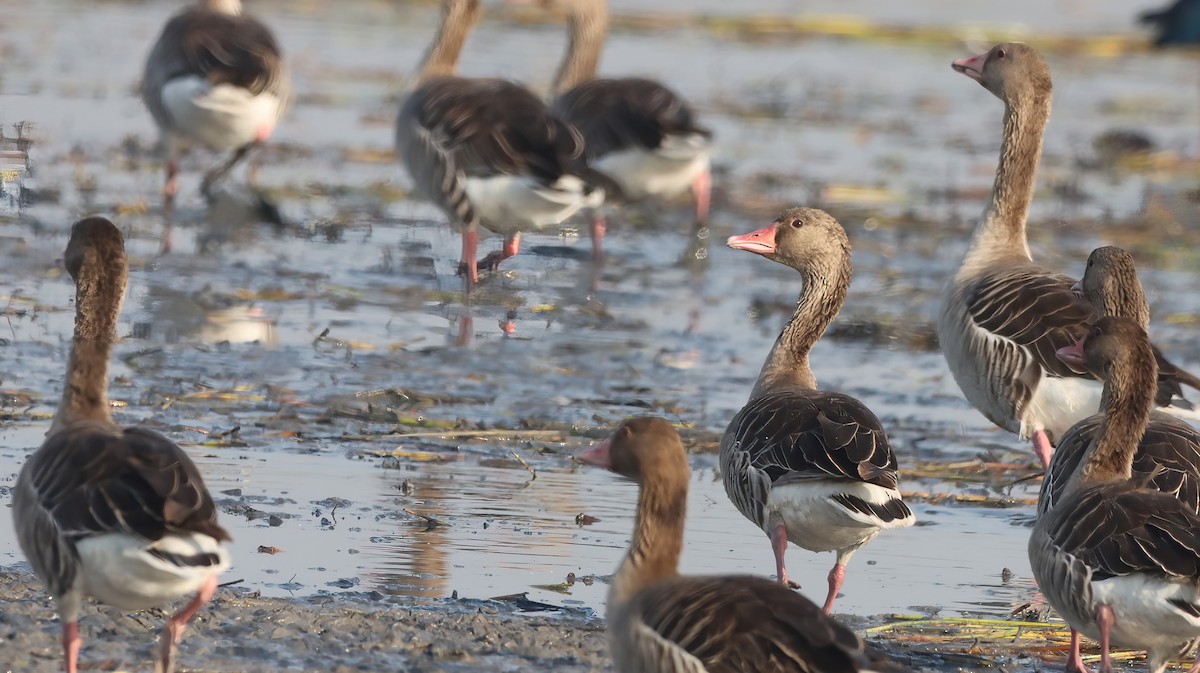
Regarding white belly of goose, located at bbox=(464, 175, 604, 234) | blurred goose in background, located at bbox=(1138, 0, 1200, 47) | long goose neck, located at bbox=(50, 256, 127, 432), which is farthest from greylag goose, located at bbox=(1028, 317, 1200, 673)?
blurred goose in background, located at bbox=(1138, 0, 1200, 47)

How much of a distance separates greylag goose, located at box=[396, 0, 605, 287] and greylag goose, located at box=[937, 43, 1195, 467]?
377 centimetres

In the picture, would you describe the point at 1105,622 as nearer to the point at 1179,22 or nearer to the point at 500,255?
the point at 500,255

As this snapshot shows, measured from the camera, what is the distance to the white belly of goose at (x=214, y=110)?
15.5 meters

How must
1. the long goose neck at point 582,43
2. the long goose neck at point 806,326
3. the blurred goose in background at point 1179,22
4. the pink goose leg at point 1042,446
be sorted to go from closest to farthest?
the long goose neck at point 806,326 → the pink goose leg at point 1042,446 → the long goose neck at point 582,43 → the blurred goose in background at point 1179,22

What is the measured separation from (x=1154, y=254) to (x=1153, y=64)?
14.4 metres

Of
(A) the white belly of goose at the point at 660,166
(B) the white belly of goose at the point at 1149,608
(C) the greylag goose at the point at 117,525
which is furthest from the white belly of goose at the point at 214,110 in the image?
(B) the white belly of goose at the point at 1149,608

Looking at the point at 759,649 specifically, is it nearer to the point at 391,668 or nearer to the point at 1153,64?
the point at 391,668

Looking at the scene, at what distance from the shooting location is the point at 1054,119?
2366cm

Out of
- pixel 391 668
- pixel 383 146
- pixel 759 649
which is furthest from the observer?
pixel 383 146

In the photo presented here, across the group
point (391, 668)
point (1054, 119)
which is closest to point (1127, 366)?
point (391, 668)

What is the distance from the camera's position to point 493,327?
12320 mm

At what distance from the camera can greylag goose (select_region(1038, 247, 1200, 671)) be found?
7.29m

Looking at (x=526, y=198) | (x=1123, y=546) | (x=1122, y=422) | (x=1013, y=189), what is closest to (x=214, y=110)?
(x=526, y=198)

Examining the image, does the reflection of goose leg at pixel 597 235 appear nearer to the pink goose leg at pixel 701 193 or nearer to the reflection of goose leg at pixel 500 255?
the reflection of goose leg at pixel 500 255
